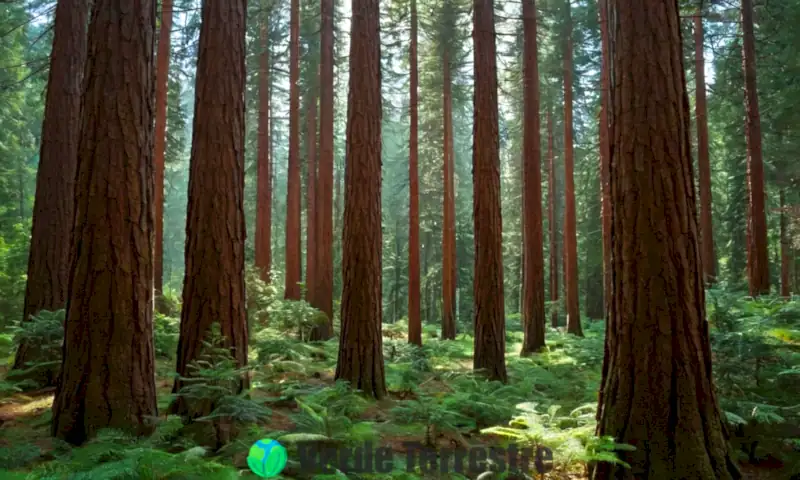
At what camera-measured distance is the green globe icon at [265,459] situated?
3.14 m

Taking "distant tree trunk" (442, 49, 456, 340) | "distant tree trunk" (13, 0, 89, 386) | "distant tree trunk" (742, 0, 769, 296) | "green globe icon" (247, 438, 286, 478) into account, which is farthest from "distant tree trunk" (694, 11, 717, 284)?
"distant tree trunk" (13, 0, 89, 386)

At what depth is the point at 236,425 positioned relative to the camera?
500cm

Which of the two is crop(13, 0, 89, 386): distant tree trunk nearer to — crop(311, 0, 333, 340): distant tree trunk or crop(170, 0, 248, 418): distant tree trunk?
crop(170, 0, 248, 418): distant tree trunk

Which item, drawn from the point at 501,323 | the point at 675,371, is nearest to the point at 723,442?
the point at 675,371

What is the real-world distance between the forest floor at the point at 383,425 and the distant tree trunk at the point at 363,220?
20.8 inches

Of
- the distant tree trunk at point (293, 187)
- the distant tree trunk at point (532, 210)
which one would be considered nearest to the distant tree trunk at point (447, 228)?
the distant tree trunk at point (532, 210)

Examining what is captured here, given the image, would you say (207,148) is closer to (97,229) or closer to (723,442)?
(97,229)

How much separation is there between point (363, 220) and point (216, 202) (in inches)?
87.5

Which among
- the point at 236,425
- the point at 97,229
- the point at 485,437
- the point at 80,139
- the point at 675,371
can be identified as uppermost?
the point at 80,139

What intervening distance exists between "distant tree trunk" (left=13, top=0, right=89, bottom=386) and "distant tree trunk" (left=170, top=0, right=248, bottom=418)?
9.71 ft

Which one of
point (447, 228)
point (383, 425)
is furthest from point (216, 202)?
point (447, 228)

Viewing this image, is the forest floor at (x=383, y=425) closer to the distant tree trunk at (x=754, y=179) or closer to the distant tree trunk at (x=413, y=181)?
the distant tree trunk at (x=754, y=179)

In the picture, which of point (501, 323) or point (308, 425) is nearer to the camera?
point (308, 425)

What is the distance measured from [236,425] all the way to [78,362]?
1517 millimetres
